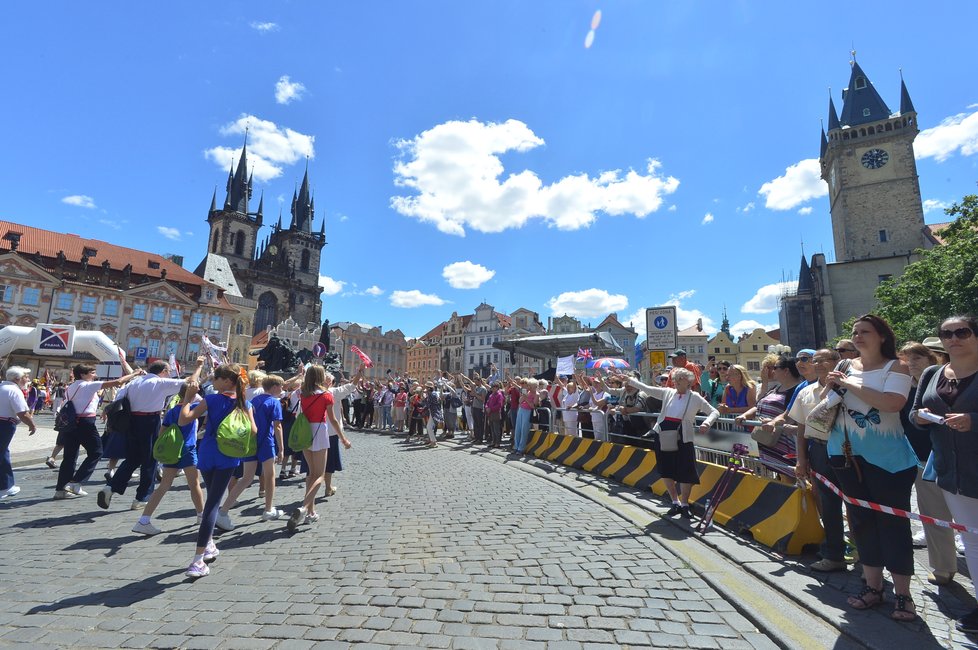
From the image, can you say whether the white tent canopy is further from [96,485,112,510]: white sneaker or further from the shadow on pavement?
the shadow on pavement

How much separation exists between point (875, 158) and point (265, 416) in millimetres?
79380

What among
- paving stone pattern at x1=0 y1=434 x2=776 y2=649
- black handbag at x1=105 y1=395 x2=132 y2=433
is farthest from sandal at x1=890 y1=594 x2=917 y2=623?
black handbag at x1=105 y1=395 x2=132 y2=433

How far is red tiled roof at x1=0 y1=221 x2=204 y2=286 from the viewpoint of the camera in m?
50.4

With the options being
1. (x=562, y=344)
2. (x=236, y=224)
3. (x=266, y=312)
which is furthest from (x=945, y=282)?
(x=236, y=224)

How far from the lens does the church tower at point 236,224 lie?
85.6 metres

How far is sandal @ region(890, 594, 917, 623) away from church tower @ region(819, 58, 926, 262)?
6946 centimetres

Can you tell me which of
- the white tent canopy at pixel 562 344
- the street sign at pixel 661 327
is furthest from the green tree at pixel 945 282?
the street sign at pixel 661 327

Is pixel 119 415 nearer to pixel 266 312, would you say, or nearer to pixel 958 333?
pixel 958 333

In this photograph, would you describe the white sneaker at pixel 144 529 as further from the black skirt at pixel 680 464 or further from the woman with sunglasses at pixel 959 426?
the woman with sunglasses at pixel 959 426

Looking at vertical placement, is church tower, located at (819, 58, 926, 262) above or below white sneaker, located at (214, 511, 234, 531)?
above

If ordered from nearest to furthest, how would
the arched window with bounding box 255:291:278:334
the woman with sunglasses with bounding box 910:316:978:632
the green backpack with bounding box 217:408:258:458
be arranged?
the woman with sunglasses with bounding box 910:316:978:632, the green backpack with bounding box 217:408:258:458, the arched window with bounding box 255:291:278:334

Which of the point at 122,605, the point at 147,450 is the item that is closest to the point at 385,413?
the point at 147,450

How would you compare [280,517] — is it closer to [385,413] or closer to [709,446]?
[709,446]

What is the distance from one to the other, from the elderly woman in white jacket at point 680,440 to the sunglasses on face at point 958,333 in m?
2.74
